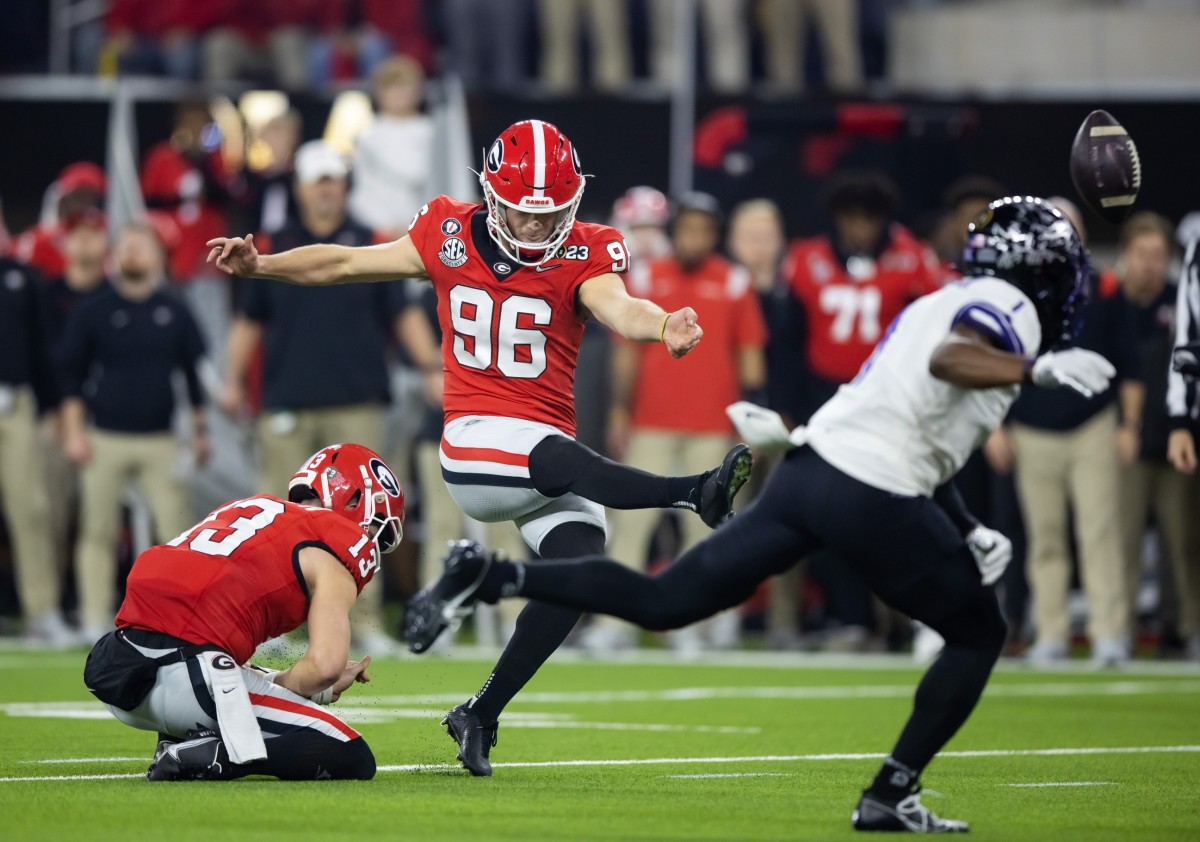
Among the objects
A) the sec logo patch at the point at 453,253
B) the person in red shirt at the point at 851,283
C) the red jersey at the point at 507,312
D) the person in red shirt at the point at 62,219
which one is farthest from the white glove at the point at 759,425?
the person in red shirt at the point at 62,219

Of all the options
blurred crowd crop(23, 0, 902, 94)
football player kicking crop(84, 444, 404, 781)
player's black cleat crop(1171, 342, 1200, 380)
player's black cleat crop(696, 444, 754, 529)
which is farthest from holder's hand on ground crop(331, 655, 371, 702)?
blurred crowd crop(23, 0, 902, 94)

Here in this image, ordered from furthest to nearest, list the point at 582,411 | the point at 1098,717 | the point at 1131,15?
the point at 1131,15 < the point at 582,411 < the point at 1098,717

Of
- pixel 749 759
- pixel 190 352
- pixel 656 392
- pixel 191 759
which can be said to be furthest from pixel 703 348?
pixel 191 759

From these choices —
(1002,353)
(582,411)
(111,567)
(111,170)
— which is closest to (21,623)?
(111,567)

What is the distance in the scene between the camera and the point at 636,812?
5754 millimetres

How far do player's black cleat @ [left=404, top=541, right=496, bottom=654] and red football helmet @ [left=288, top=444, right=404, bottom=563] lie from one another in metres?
1.08

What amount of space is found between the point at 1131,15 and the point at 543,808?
12.0 metres

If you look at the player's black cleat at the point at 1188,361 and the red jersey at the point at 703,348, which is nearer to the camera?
the player's black cleat at the point at 1188,361

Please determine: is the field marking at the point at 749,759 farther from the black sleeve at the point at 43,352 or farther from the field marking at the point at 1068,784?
the black sleeve at the point at 43,352

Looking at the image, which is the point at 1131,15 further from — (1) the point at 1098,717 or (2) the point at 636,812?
(2) the point at 636,812

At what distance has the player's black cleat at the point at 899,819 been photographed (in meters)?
5.43

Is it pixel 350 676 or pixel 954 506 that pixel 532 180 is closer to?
pixel 350 676

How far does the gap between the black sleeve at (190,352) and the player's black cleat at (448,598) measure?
23.6ft

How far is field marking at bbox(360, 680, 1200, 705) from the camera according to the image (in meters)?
9.55
